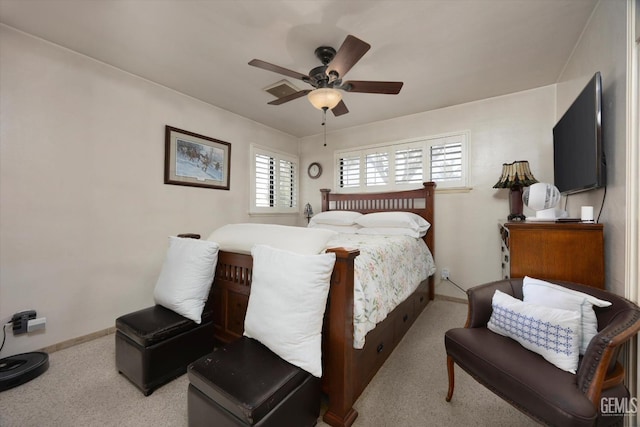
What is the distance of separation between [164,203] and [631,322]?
3615mm

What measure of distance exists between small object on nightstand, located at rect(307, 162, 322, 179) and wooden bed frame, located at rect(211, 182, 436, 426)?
2.55 metres

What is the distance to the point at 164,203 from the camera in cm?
285

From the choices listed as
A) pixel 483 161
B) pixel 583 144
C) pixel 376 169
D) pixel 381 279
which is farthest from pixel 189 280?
pixel 483 161

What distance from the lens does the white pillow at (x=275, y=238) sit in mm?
1536

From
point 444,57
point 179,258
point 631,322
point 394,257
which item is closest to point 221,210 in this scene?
point 179,258

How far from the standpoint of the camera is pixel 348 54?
1675 mm

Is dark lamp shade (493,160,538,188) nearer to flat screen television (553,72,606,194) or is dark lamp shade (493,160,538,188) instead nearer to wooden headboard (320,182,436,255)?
flat screen television (553,72,606,194)

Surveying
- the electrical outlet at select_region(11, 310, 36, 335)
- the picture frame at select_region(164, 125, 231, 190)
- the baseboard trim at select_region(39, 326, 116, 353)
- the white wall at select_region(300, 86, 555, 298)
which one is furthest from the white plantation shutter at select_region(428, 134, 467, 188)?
the electrical outlet at select_region(11, 310, 36, 335)

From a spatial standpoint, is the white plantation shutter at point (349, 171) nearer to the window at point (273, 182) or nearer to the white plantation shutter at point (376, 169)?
the white plantation shutter at point (376, 169)

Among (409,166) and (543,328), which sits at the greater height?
(409,166)

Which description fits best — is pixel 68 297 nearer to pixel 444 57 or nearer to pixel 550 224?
pixel 550 224

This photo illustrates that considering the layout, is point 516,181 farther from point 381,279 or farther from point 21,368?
point 21,368

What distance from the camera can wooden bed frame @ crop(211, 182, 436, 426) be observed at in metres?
1.35

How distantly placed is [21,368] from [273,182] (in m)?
3.29
